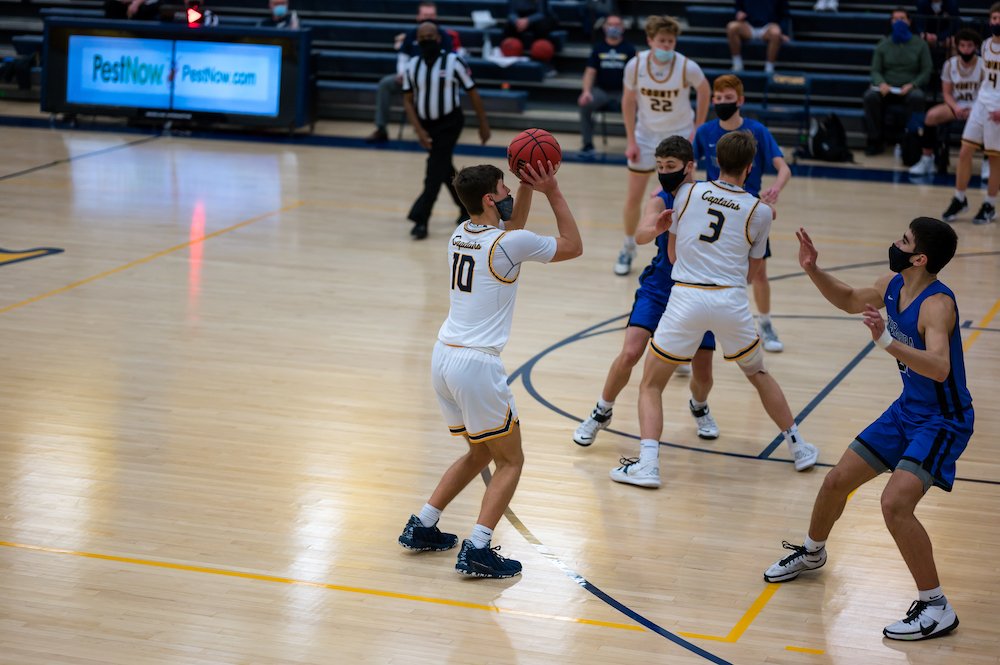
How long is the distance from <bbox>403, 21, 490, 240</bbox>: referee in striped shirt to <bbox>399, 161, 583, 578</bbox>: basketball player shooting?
5.77 metres

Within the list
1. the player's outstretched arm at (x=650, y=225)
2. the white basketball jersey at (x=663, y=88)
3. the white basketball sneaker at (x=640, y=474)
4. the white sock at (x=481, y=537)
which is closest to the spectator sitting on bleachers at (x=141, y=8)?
the white basketball jersey at (x=663, y=88)

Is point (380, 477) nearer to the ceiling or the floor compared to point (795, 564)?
nearer to the floor

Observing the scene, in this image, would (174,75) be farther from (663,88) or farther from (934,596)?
(934,596)

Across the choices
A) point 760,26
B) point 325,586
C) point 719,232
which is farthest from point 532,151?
point 760,26

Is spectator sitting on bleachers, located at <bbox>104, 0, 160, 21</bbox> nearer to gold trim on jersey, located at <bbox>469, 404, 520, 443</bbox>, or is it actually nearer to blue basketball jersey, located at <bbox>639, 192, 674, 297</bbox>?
blue basketball jersey, located at <bbox>639, 192, 674, 297</bbox>

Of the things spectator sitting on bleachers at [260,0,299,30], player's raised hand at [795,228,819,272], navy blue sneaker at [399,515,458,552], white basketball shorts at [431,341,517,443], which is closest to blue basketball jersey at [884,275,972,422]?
player's raised hand at [795,228,819,272]

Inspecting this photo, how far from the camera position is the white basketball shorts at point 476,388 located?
13.6 ft

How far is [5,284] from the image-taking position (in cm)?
851

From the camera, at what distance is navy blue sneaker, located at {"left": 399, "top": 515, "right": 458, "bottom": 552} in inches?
177

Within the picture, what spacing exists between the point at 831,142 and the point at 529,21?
5.60m

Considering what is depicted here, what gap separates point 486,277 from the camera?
4141mm

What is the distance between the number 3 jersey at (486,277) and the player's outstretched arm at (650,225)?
941mm

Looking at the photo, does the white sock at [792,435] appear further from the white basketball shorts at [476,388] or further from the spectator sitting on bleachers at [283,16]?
the spectator sitting on bleachers at [283,16]

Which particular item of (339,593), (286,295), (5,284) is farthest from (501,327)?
(5,284)
